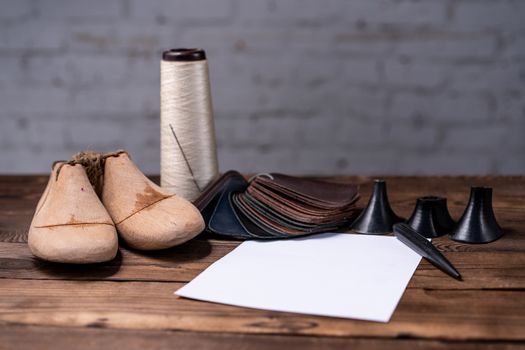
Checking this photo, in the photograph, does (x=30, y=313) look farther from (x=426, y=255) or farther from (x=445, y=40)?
(x=445, y=40)

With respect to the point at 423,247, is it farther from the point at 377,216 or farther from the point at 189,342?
the point at 189,342

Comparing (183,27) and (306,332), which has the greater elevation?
(183,27)

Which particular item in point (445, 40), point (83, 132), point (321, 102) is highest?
point (445, 40)

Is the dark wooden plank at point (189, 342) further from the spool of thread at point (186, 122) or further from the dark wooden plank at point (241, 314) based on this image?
the spool of thread at point (186, 122)

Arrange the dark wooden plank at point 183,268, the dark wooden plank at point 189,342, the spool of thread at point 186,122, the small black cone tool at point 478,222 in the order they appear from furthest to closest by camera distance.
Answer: the spool of thread at point 186,122, the small black cone tool at point 478,222, the dark wooden plank at point 183,268, the dark wooden plank at point 189,342

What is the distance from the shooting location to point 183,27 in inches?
68.1

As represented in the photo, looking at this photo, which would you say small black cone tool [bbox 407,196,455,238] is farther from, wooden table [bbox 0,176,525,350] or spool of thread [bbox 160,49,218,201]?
spool of thread [bbox 160,49,218,201]

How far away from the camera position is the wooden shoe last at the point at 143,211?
0.79 m

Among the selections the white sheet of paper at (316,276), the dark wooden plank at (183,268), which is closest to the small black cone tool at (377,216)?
the white sheet of paper at (316,276)

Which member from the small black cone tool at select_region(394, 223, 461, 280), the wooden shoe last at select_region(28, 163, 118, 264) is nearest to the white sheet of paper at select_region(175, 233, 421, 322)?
the small black cone tool at select_region(394, 223, 461, 280)

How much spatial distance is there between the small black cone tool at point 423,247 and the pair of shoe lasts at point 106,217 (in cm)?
27

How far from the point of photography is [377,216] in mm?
905

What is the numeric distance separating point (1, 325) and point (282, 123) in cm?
124

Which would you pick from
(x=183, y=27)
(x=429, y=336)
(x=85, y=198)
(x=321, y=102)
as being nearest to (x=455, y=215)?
(x=429, y=336)
